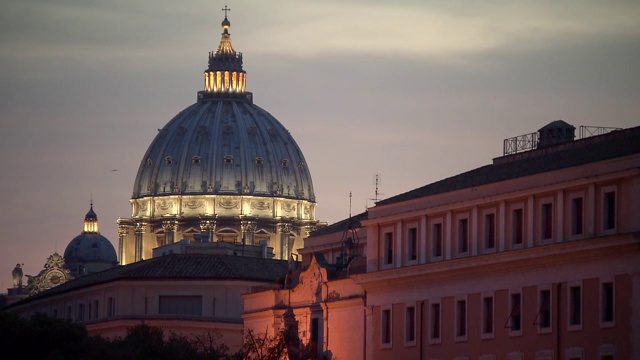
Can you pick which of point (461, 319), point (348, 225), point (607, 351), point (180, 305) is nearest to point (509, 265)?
point (461, 319)

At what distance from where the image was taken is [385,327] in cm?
8475

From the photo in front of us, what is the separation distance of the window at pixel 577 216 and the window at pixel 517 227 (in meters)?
3.17

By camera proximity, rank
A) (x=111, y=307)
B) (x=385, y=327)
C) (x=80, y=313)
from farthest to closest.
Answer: (x=80, y=313) < (x=111, y=307) < (x=385, y=327)

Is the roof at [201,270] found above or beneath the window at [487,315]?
above

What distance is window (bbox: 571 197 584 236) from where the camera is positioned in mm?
72875

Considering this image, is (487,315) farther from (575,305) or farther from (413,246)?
(413,246)

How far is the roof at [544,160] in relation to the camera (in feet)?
242

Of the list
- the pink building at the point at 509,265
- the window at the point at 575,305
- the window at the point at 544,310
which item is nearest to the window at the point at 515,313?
the pink building at the point at 509,265

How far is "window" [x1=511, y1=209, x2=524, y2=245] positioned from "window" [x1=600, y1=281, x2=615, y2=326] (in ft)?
18.2

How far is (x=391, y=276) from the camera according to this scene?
274 ft

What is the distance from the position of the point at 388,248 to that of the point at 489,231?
756cm

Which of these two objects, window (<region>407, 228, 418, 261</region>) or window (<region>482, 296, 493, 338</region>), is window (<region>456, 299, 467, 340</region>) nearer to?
window (<region>482, 296, 493, 338</region>)

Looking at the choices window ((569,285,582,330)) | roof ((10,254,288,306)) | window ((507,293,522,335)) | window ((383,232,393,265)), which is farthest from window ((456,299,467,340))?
roof ((10,254,288,306))

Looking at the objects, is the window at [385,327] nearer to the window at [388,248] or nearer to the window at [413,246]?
the window at [388,248]
